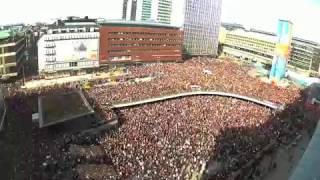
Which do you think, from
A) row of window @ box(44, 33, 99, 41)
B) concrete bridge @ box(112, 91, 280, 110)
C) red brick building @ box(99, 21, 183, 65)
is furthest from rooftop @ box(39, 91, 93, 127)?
red brick building @ box(99, 21, 183, 65)

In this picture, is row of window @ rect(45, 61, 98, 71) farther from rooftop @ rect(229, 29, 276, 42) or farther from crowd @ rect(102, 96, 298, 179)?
rooftop @ rect(229, 29, 276, 42)

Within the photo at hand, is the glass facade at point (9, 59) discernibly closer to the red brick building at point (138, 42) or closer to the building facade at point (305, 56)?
the red brick building at point (138, 42)

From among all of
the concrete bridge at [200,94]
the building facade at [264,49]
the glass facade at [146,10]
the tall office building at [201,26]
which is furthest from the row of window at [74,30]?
the glass facade at [146,10]

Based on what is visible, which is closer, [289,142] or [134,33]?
[289,142]

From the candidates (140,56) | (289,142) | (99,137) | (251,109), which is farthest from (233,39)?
(99,137)

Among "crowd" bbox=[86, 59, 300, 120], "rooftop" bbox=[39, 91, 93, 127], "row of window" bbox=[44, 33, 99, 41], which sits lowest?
"crowd" bbox=[86, 59, 300, 120]

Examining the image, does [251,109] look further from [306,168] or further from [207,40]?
[207,40]

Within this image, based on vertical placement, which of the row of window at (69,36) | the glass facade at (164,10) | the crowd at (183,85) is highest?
the glass facade at (164,10)
